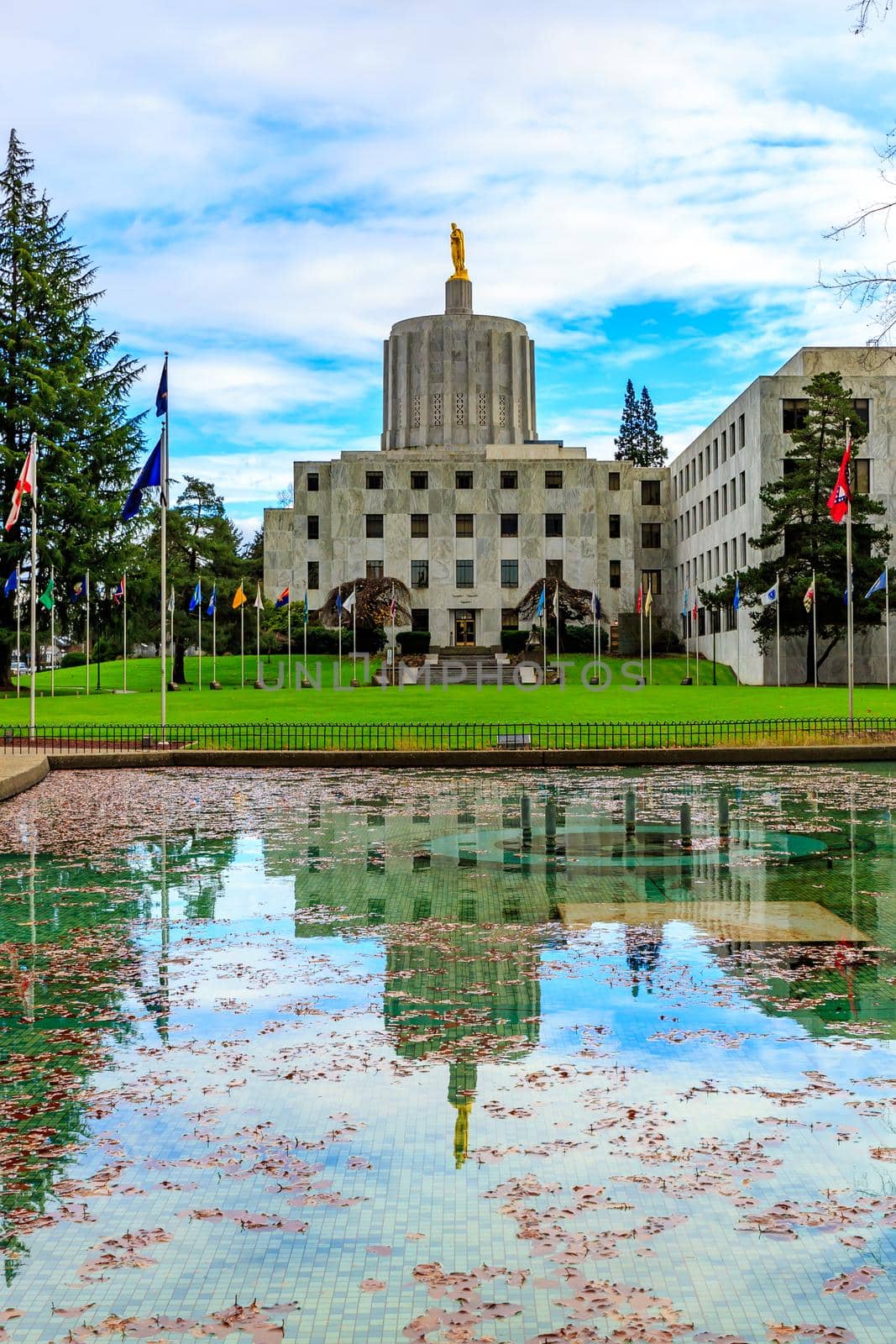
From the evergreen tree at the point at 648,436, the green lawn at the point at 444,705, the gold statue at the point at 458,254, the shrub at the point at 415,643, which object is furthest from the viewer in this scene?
the evergreen tree at the point at 648,436

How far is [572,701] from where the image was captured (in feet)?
166

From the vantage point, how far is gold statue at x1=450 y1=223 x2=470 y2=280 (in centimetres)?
10406

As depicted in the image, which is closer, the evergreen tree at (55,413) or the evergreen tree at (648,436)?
the evergreen tree at (55,413)

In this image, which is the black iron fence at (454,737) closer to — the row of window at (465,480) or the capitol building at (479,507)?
the capitol building at (479,507)

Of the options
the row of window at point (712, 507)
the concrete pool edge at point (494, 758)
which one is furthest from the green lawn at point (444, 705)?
the row of window at point (712, 507)

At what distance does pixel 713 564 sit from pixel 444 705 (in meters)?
42.2

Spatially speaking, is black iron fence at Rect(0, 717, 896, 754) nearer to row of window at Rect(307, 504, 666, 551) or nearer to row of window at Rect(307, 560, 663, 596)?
row of window at Rect(307, 560, 663, 596)

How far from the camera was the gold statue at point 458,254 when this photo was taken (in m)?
104

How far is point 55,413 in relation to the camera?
2606 inches

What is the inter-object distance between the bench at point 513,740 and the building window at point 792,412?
42668mm

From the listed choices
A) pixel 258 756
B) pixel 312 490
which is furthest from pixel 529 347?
pixel 258 756

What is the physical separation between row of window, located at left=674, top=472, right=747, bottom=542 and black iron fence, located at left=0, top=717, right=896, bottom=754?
134ft

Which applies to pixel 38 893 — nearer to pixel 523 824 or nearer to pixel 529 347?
pixel 523 824

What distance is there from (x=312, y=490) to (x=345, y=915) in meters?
83.7
